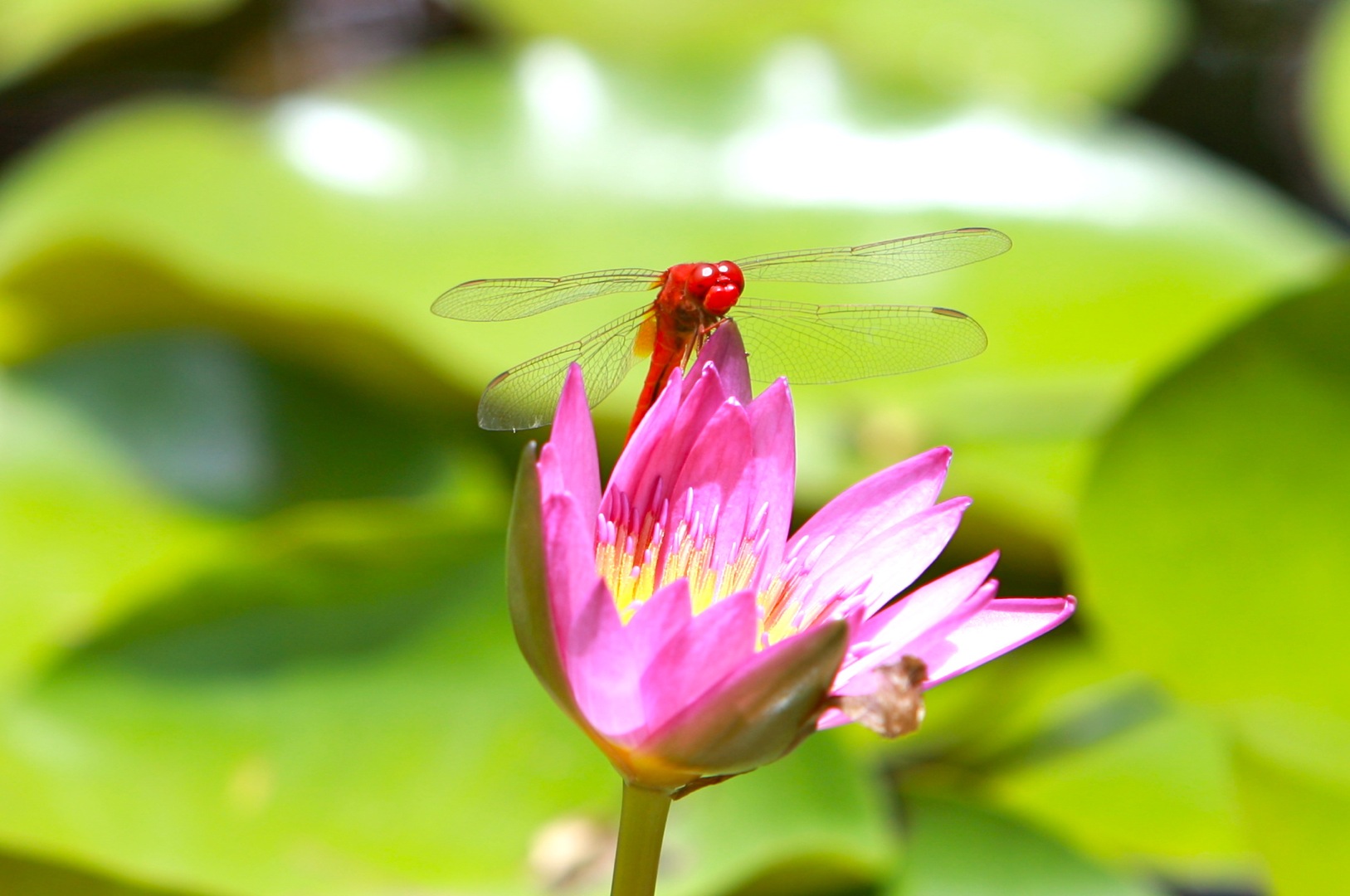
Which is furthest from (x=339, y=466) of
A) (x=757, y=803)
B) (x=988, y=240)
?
(x=988, y=240)

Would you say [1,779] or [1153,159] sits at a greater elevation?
[1153,159]

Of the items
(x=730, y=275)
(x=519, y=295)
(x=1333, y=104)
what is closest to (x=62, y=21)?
(x=519, y=295)

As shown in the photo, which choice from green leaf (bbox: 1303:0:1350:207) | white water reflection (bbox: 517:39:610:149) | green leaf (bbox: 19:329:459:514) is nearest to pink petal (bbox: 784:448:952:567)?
green leaf (bbox: 19:329:459:514)

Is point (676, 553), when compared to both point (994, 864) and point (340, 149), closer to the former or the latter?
point (994, 864)

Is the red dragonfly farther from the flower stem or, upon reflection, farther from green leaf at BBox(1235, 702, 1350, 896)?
green leaf at BBox(1235, 702, 1350, 896)

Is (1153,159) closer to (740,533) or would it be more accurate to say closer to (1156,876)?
(1156,876)

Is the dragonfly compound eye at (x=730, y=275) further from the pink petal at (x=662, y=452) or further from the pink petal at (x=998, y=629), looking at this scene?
the pink petal at (x=998, y=629)

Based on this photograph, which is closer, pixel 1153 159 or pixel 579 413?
pixel 579 413
